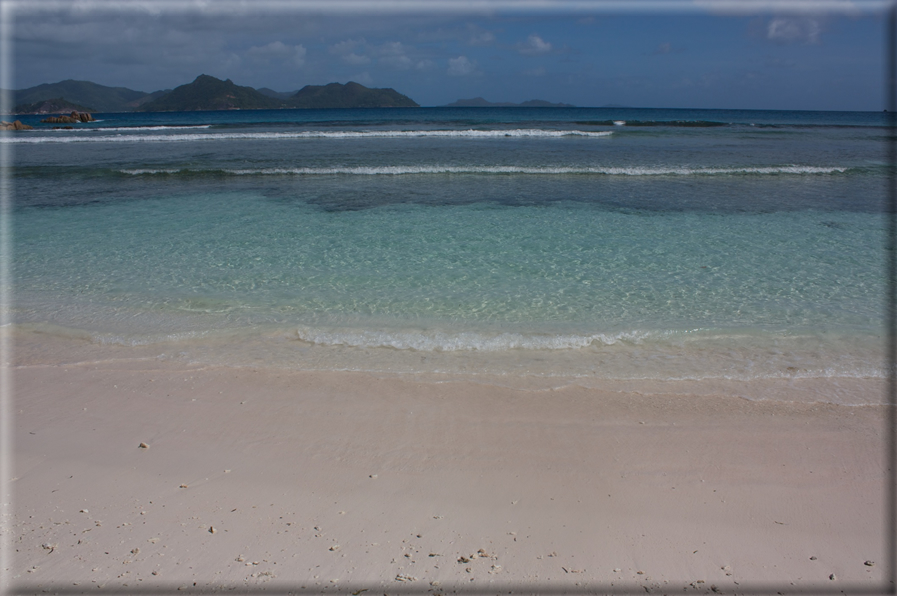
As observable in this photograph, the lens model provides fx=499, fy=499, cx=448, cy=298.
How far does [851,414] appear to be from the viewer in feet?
14.7

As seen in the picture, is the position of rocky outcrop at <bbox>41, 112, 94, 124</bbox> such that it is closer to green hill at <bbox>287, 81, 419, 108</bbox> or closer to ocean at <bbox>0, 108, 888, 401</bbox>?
ocean at <bbox>0, 108, 888, 401</bbox>

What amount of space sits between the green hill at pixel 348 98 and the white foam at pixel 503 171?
123 m

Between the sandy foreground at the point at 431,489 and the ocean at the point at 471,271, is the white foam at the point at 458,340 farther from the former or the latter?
the sandy foreground at the point at 431,489

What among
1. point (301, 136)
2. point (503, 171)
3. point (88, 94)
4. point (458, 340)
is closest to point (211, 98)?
point (88, 94)

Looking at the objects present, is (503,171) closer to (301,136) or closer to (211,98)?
(301,136)

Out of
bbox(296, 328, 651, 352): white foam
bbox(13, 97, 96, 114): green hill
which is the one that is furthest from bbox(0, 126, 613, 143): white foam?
bbox(13, 97, 96, 114): green hill

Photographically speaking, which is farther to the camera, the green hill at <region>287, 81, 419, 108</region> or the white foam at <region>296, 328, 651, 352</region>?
the green hill at <region>287, 81, 419, 108</region>

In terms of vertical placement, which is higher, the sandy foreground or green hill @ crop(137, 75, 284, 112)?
green hill @ crop(137, 75, 284, 112)

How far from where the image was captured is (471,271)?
26.1ft

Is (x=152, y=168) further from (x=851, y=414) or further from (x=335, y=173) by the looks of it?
(x=851, y=414)

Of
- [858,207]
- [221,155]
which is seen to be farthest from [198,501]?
[221,155]

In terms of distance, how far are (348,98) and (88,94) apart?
10237 cm

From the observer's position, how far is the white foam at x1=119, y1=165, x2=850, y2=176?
17547 mm

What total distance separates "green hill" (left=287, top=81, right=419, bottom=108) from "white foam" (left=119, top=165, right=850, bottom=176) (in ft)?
402
